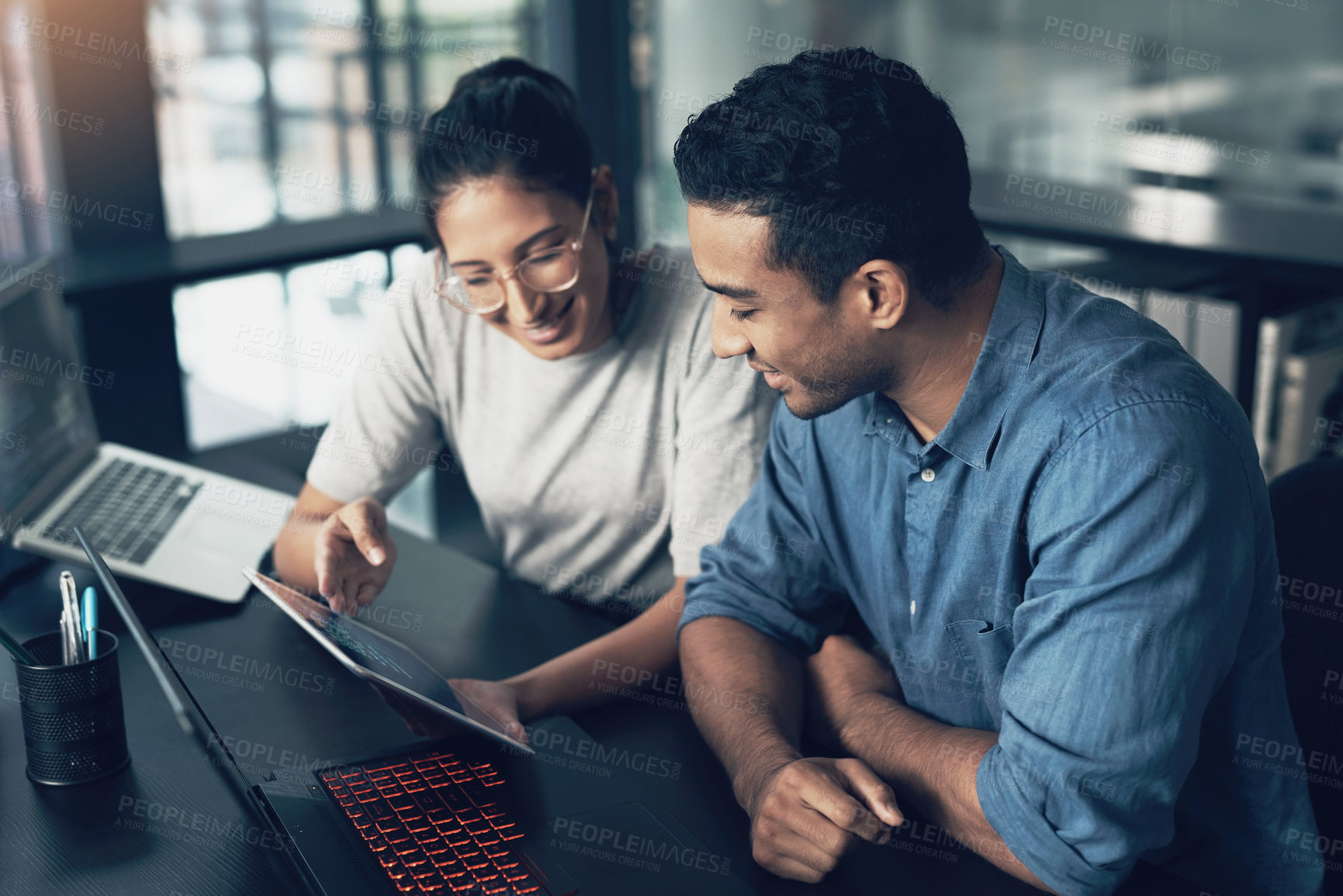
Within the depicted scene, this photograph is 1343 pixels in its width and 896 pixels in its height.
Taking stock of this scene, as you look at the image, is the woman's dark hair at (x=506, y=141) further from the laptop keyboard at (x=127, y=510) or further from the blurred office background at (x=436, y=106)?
the blurred office background at (x=436, y=106)

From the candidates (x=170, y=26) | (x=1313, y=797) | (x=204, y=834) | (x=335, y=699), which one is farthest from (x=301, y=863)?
(x=170, y=26)

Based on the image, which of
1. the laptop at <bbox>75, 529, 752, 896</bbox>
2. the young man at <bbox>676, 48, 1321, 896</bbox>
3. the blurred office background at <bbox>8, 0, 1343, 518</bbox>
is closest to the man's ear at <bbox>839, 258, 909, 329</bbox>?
the young man at <bbox>676, 48, 1321, 896</bbox>

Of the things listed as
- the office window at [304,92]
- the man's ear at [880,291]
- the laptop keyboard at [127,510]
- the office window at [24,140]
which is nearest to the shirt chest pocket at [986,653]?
the man's ear at [880,291]

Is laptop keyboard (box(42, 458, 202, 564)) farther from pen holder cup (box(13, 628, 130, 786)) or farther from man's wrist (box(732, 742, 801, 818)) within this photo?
man's wrist (box(732, 742, 801, 818))

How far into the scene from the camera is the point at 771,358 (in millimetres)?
1149

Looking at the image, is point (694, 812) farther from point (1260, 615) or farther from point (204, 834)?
point (1260, 615)

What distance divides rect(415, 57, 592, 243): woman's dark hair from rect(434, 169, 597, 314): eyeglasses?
0.25 ft

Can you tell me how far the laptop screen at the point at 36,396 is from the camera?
Answer: 1601 mm

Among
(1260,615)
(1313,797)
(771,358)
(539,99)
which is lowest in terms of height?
(1313,797)

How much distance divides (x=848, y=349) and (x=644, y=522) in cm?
67

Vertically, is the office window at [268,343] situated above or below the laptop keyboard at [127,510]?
below

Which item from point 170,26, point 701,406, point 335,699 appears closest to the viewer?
point 335,699

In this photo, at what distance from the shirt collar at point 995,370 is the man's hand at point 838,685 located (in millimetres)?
290

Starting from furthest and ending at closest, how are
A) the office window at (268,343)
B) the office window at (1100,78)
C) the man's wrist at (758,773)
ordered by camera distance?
the office window at (268,343)
the office window at (1100,78)
the man's wrist at (758,773)
